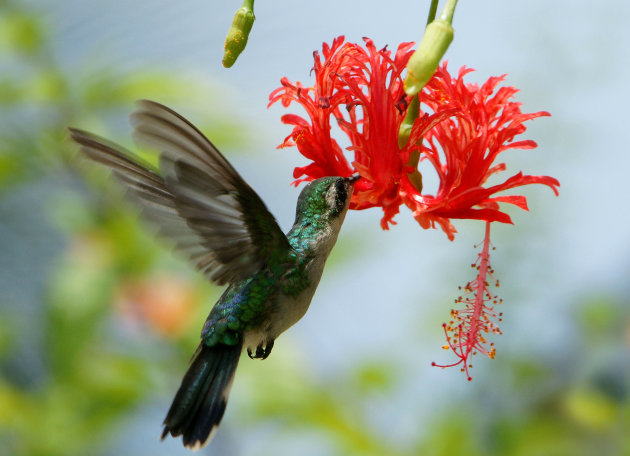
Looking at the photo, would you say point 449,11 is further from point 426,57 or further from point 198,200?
point 198,200

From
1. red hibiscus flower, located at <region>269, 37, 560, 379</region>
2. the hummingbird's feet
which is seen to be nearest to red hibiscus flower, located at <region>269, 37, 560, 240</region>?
red hibiscus flower, located at <region>269, 37, 560, 379</region>

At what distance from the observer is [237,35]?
1624 mm

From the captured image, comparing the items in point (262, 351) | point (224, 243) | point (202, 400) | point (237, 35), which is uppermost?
point (237, 35)

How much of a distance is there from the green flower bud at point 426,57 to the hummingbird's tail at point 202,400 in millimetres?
835

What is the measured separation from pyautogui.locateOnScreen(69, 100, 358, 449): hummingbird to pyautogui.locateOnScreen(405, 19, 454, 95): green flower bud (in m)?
0.39

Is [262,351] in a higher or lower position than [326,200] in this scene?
lower

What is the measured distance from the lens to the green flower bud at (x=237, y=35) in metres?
1.62

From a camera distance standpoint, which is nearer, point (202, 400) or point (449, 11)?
point (449, 11)

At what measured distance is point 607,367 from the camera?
364 cm

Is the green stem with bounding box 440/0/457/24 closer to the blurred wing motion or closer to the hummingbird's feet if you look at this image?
the blurred wing motion

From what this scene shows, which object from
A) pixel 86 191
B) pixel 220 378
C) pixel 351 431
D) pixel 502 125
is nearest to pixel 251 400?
pixel 351 431

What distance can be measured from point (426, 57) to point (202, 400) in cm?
93

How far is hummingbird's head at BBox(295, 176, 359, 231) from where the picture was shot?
175 cm

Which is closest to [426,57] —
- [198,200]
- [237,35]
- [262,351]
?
[237,35]
